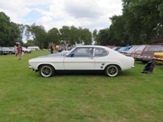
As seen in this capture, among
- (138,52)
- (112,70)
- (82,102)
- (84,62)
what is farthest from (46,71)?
(138,52)

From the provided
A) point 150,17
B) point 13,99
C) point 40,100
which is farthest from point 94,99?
point 150,17

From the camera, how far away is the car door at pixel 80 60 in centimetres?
1043

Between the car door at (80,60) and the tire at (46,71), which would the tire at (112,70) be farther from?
the tire at (46,71)

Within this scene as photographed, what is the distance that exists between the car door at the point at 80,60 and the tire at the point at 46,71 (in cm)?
67

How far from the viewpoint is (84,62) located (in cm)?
1044

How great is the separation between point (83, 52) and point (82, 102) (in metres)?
4.72

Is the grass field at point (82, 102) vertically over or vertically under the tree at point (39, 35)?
under

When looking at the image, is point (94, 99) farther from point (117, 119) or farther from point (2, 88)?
point (2, 88)

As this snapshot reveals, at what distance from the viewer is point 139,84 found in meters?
8.77

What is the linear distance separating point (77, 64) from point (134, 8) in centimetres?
2510

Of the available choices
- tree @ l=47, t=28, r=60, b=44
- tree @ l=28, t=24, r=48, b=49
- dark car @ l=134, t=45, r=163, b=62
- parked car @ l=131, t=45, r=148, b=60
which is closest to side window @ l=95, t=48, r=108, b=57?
dark car @ l=134, t=45, r=163, b=62

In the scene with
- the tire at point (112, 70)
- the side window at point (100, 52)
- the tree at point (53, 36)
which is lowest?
the tire at point (112, 70)

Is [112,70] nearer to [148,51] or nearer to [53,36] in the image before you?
[148,51]

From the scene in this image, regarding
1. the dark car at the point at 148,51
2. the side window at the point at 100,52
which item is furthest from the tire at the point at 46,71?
the dark car at the point at 148,51
